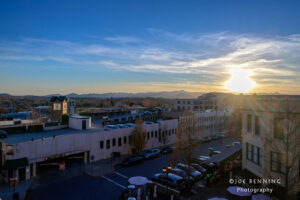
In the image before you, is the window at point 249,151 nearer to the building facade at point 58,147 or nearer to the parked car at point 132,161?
the parked car at point 132,161

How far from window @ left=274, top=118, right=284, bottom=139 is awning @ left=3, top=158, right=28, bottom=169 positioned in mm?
21486

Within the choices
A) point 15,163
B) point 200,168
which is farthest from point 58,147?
point 200,168

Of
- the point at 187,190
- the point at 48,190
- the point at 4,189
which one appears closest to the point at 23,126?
the point at 4,189

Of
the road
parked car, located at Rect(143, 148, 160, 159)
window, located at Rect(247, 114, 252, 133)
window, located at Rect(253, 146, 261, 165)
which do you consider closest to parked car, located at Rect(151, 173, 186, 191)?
the road

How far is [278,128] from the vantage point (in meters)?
15.3

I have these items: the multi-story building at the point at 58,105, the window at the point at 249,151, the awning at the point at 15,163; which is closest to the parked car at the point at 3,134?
the awning at the point at 15,163

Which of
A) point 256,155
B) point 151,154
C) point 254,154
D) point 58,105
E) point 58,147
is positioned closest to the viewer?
point 256,155

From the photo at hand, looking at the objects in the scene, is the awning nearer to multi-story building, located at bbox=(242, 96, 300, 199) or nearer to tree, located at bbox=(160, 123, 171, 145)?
multi-story building, located at bbox=(242, 96, 300, 199)

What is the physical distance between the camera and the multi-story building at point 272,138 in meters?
13.0

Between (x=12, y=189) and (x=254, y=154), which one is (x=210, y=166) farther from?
(x=12, y=189)

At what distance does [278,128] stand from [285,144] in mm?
3057

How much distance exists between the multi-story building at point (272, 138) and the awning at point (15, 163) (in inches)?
796

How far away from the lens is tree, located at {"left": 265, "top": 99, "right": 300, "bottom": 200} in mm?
12680

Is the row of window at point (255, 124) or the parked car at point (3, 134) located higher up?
the row of window at point (255, 124)
